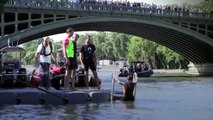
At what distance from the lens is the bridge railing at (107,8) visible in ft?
167

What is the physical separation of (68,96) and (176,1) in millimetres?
92273

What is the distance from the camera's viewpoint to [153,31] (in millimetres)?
66812

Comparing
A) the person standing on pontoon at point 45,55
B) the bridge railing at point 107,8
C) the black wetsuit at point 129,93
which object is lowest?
the black wetsuit at point 129,93

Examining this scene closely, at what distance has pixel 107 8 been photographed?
5750cm

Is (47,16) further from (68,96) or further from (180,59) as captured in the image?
(180,59)

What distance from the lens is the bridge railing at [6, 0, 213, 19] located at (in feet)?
167

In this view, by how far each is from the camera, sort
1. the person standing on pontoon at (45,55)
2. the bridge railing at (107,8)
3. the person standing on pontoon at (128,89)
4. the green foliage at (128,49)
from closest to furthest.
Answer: the person standing on pontoon at (45,55) < the person standing on pontoon at (128,89) < the bridge railing at (107,8) < the green foliage at (128,49)

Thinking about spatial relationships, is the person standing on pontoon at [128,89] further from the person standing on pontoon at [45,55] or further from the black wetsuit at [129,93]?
the person standing on pontoon at [45,55]

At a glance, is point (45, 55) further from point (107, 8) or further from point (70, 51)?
point (107, 8)

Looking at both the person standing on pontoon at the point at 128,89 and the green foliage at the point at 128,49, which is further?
the green foliage at the point at 128,49

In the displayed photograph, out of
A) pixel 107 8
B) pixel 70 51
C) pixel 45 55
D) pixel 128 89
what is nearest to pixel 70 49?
pixel 70 51

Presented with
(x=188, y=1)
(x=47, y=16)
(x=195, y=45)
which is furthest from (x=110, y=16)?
(x=188, y=1)

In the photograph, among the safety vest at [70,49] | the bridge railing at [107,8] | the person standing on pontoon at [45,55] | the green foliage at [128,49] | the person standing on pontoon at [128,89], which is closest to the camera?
the safety vest at [70,49]

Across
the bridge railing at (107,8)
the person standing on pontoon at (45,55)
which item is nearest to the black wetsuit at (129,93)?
the person standing on pontoon at (45,55)
